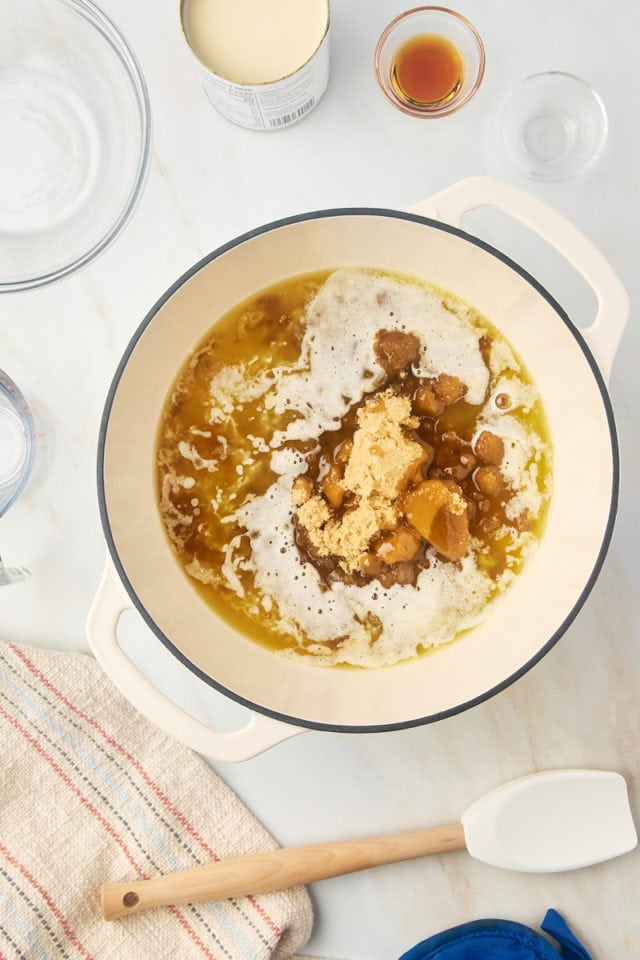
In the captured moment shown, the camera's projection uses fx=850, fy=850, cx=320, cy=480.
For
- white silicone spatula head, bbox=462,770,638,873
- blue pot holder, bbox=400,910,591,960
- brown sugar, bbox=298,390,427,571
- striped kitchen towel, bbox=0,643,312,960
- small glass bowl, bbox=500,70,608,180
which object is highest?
small glass bowl, bbox=500,70,608,180

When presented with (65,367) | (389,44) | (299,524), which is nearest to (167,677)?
(299,524)

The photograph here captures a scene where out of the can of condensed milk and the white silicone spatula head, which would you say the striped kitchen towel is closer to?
the white silicone spatula head

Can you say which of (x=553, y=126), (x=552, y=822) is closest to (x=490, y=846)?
(x=552, y=822)

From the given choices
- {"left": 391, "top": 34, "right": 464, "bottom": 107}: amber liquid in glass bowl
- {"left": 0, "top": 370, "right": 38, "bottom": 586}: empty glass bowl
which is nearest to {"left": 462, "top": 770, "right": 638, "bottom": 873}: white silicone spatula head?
{"left": 0, "top": 370, "right": 38, "bottom": 586}: empty glass bowl

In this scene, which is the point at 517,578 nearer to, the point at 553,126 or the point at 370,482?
the point at 370,482

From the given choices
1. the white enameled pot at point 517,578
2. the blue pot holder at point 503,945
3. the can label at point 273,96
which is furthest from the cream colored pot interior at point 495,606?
the blue pot holder at point 503,945

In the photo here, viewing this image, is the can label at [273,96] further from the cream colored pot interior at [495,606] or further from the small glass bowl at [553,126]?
the small glass bowl at [553,126]

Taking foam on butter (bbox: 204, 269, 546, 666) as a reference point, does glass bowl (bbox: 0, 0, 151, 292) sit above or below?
above
